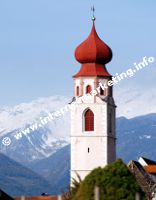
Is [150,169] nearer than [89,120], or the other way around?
[150,169]

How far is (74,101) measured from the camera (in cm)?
12500

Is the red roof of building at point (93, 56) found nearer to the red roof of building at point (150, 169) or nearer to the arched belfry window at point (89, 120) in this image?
the arched belfry window at point (89, 120)

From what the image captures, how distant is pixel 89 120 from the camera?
124812 millimetres

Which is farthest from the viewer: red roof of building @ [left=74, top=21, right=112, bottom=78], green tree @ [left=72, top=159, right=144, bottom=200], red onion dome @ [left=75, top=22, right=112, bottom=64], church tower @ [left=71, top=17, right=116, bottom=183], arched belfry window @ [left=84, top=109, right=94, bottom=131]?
red onion dome @ [left=75, top=22, right=112, bottom=64]

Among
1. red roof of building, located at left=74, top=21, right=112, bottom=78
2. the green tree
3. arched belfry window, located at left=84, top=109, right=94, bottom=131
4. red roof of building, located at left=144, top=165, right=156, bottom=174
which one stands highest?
red roof of building, located at left=74, top=21, right=112, bottom=78

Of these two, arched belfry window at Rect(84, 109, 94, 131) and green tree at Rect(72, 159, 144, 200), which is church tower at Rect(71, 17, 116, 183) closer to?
arched belfry window at Rect(84, 109, 94, 131)

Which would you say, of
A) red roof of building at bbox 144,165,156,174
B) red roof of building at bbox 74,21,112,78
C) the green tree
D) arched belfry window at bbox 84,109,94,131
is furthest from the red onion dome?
the green tree

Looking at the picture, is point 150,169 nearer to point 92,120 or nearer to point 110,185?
point 92,120

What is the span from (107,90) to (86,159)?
260 inches

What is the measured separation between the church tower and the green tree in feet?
171

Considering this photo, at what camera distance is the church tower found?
406 feet

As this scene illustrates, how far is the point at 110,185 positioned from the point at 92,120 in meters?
55.6

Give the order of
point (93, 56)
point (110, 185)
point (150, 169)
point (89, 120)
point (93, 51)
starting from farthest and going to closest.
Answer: point (93, 51) → point (93, 56) → point (89, 120) → point (150, 169) → point (110, 185)

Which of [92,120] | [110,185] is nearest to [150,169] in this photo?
[92,120]
